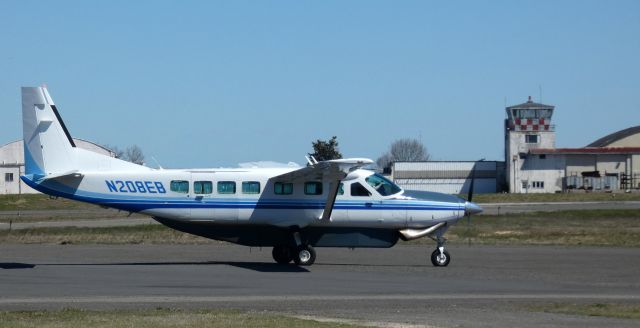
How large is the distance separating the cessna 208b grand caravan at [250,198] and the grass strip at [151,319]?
32.2 ft

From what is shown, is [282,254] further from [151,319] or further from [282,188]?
[151,319]

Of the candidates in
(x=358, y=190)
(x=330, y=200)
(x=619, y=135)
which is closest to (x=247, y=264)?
(x=330, y=200)

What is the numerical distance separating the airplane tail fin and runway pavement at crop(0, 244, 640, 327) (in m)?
2.65

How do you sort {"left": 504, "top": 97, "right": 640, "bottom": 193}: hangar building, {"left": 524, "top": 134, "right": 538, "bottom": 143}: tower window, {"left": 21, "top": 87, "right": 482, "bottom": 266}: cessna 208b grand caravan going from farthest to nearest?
1. {"left": 524, "top": 134, "right": 538, "bottom": 143}: tower window
2. {"left": 504, "top": 97, "right": 640, "bottom": 193}: hangar building
3. {"left": 21, "top": 87, "right": 482, "bottom": 266}: cessna 208b grand caravan

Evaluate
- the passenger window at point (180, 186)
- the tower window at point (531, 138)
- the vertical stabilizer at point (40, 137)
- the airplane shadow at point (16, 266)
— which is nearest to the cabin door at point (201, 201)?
the passenger window at point (180, 186)

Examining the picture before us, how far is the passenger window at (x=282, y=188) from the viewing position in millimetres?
27219

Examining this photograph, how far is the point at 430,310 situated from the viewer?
17297 mm

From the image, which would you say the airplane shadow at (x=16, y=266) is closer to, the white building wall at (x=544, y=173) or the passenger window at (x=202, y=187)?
the passenger window at (x=202, y=187)

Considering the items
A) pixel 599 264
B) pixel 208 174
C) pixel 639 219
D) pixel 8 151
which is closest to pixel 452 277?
pixel 599 264

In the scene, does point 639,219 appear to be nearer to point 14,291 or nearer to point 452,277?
point 452,277

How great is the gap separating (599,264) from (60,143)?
603 inches

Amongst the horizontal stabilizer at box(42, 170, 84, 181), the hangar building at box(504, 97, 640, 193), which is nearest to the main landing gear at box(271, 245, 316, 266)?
the horizontal stabilizer at box(42, 170, 84, 181)

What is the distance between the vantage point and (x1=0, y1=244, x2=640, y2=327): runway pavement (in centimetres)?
1745

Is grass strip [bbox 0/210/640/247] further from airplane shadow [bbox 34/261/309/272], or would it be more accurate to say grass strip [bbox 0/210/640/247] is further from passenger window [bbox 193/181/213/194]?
passenger window [bbox 193/181/213/194]
